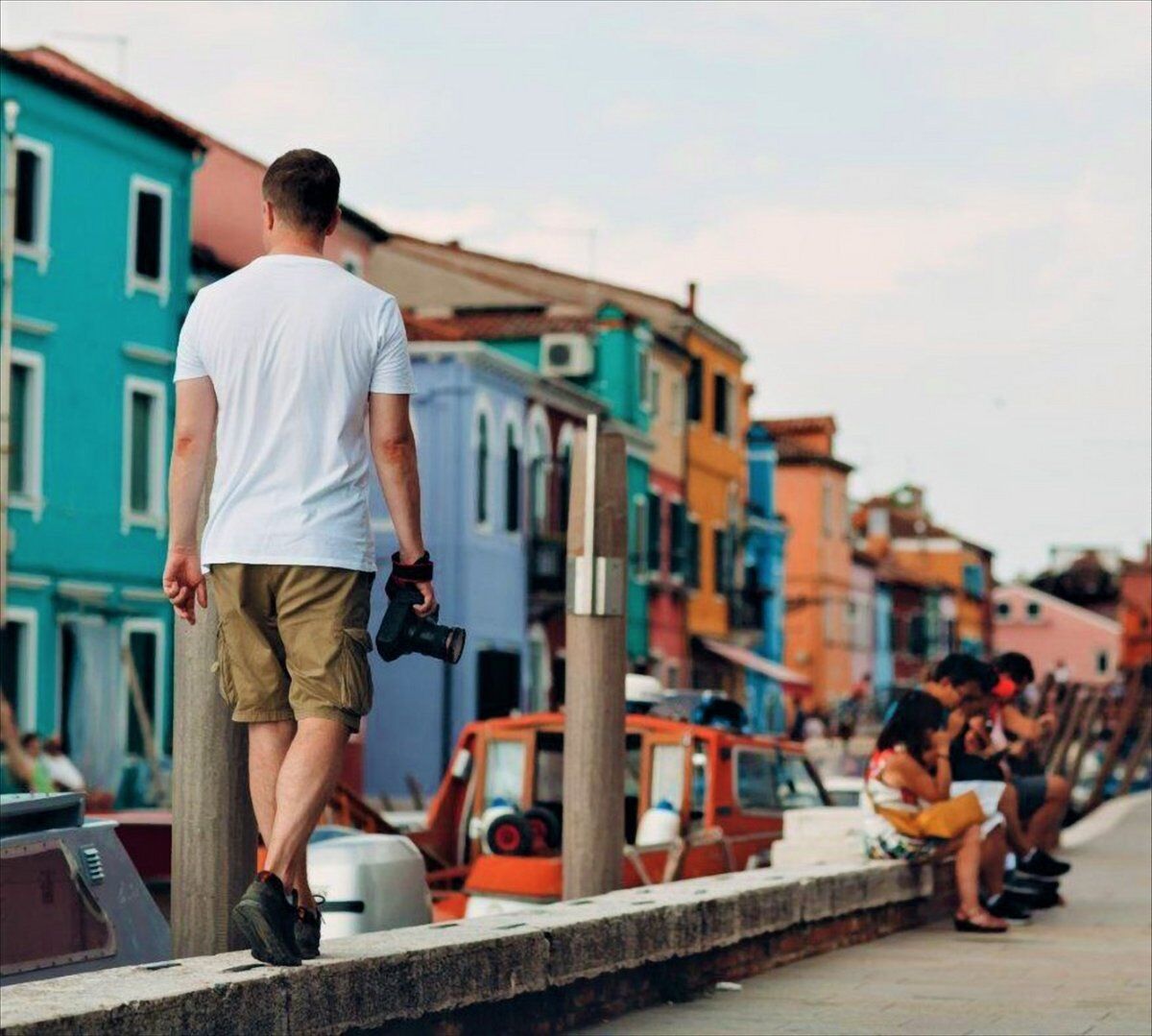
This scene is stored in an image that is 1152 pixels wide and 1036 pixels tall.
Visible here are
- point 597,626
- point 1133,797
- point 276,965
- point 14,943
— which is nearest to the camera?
point 276,965

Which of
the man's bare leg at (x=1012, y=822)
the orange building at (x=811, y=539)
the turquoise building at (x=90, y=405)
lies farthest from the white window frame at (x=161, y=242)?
the orange building at (x=811, y=539)

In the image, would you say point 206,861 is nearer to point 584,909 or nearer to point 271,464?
point 271,464

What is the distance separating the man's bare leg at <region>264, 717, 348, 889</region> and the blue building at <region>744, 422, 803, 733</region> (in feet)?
199

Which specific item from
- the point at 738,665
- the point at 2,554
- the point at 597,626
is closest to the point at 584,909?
the point at 597,626

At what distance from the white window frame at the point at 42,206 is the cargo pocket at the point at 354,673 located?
2834 cm

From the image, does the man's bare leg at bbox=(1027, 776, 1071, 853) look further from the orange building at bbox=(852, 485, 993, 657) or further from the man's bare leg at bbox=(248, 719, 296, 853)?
the orange building at bbox=(852, 485, 993, 657)

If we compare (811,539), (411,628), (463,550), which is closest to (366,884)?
(411,628)

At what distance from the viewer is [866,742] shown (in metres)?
65.1

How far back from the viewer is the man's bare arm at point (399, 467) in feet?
19.8

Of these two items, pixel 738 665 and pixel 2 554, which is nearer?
pixel 2 554

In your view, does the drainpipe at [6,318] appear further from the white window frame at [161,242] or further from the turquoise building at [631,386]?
the turquoise building at [631,386]

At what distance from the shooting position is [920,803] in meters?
13.6

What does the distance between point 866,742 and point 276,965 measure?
5984 centimetres

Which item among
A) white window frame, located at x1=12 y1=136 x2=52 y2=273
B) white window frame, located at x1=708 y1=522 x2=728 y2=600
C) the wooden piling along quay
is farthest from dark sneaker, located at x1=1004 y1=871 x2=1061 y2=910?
white window frame, located at x1=708 y1=522 x2=728 y2=600
